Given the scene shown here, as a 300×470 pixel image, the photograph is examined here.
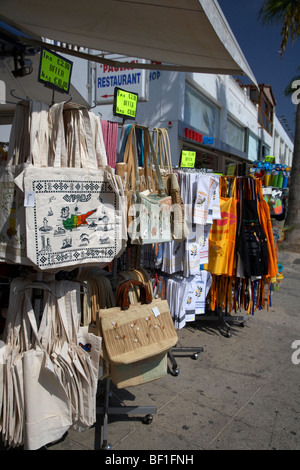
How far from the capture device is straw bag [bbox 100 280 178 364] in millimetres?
2232

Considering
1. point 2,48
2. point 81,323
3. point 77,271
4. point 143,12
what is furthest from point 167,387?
point 2,48

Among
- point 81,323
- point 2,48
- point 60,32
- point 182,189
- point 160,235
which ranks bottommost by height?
point 81,323

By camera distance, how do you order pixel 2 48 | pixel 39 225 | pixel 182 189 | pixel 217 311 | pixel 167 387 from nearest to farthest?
pixel 39 225
pixel 2 48
pixel 167 387
pixel 182 189
pixel 217 311

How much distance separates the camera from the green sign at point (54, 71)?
2.10 m

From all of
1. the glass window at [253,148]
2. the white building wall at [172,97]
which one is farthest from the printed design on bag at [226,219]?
the glass window at [253,148]

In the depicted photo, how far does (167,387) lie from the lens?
3.37 meters

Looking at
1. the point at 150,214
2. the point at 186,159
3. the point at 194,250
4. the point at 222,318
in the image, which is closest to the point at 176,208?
the point at 150,214

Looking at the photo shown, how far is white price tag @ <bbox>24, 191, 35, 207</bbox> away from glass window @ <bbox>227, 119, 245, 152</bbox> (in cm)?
1593

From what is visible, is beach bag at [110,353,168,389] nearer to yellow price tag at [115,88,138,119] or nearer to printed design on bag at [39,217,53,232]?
printed design on bag at [39,217,53,232]

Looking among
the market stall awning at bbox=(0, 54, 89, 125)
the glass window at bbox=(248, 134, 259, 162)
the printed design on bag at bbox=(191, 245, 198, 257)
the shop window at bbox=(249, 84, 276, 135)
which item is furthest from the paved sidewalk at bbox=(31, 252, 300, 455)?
the shop window at bbox=(249, 84, 276, 135)

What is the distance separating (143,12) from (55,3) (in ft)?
2.20

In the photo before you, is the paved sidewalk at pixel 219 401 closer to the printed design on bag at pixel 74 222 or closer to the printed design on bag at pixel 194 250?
the printed design on bag at pixel 194 250

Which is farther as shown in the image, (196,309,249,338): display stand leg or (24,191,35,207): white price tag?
(196,309,249,338): display stand leg
